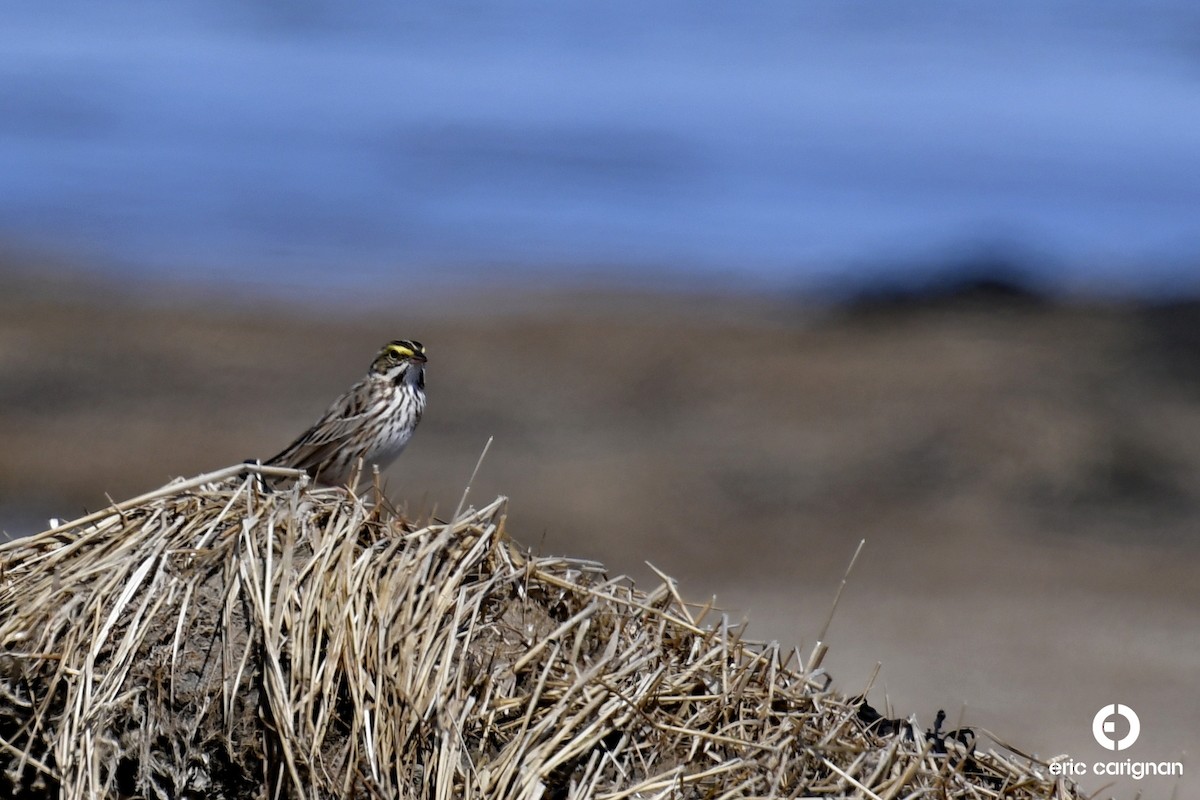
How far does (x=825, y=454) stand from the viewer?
Result: 28984mm

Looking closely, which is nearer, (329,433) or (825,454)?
(329,433)

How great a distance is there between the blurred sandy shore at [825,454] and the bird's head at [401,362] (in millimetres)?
6410

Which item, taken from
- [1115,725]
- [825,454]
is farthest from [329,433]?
[825,454]

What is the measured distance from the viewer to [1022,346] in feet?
109

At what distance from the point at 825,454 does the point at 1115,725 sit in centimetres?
1297

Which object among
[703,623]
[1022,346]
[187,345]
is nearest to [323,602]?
[703,623]

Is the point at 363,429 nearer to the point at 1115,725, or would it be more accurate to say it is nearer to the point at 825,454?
the point at 1115,725

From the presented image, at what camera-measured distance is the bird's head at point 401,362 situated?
11.3 m

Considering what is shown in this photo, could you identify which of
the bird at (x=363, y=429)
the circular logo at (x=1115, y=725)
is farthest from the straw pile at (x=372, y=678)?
the circular logo at (x=1115, y=725)

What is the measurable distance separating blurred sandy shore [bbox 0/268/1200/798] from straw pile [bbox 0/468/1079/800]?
841 centimetres

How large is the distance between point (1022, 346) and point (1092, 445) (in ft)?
20.3

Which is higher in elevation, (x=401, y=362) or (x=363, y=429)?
(x=401, y=362)

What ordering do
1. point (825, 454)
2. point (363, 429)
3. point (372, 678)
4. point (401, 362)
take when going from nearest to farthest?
point (372, 678) → point (363, 429) → point (401, 362) → point (825, 454)

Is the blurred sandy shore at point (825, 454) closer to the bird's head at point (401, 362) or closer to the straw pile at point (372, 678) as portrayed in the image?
the bird's head at point (401, 362)
